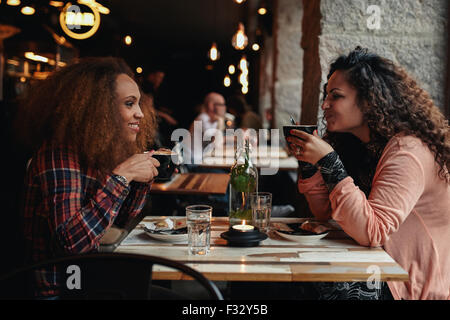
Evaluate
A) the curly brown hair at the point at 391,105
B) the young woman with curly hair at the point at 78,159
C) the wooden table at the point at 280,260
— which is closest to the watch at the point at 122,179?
the young woman with curly hair at the point at 78,159

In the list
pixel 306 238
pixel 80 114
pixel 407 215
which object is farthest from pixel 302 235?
pixel 80 114

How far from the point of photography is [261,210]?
5.55 ft

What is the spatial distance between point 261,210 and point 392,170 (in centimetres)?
51

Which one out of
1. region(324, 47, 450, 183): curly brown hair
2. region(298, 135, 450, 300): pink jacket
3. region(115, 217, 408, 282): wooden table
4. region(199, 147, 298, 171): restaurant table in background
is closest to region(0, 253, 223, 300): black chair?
region(115, 217, 408, 282): wooden table

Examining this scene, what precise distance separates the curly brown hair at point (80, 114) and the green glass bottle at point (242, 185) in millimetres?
501

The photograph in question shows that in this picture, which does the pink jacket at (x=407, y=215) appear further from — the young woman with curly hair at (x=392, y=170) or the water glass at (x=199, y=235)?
the water glass at (x=199, y=235)

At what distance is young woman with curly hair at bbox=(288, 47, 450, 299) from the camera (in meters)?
1.44

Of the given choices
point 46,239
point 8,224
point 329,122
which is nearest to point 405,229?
point 329,122

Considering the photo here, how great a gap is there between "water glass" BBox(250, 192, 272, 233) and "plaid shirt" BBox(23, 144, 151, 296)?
53 cm

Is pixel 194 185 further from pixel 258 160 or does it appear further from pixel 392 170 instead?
pixel 392 170

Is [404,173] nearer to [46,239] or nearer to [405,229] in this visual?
[405,229]

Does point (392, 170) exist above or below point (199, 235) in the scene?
above

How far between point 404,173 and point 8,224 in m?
2.67
